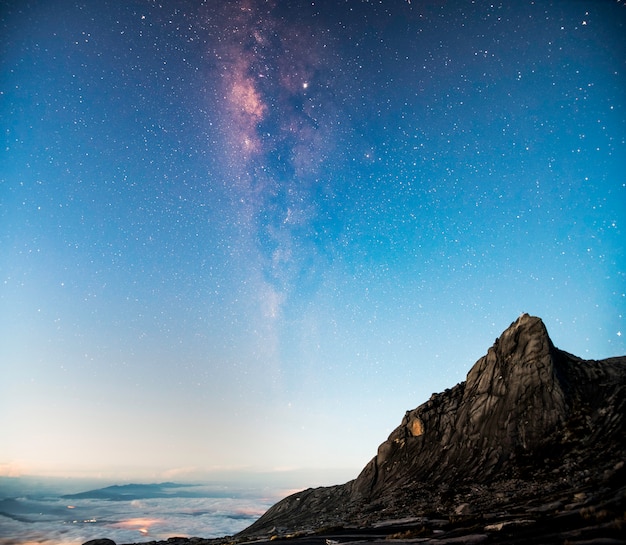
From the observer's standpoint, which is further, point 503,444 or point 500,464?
point 503,444

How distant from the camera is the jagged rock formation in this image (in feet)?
119

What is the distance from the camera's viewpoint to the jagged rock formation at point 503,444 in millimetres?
36156

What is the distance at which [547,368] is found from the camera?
5375 centimetres

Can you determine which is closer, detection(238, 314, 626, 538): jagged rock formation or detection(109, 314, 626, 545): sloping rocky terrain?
detection(109, 314, 626, 545): sloping rocky terrain

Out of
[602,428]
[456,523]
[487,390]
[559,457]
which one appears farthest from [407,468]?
[456,523]

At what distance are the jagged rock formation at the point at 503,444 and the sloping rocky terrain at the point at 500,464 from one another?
0.57 ft

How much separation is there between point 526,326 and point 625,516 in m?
49.3

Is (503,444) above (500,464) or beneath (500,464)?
above

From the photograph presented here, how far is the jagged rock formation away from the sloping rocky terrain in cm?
17

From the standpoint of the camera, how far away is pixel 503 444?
1945 inches

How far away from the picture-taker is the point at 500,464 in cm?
4666

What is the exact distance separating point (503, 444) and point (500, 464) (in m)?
3.50

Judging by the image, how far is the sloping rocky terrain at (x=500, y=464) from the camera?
23.2m

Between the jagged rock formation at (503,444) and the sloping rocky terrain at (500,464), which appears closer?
the sloping rocky terrain at (500,464)
